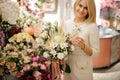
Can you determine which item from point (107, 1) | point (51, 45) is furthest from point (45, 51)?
point (107, 1)

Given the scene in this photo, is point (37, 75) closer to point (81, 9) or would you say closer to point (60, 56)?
point (60, 56)

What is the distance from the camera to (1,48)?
1463mm

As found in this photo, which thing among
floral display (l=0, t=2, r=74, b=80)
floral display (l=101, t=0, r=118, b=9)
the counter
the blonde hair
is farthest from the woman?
floral display (l=101, t=0, r=118, b=9)

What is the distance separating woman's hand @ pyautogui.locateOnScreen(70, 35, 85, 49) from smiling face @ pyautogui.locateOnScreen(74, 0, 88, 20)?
0.69ft

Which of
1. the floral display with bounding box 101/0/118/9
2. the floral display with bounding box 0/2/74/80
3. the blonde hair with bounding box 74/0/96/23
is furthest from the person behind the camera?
the floral display with bounding box 101/0/118/9

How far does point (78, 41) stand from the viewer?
1587mm

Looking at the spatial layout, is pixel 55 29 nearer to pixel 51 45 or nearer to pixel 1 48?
pixel 51 45

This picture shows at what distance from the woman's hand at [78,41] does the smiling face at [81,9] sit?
210 mm

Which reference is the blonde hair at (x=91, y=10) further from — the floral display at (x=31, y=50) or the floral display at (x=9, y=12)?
the floral display at (x=9, y=12)

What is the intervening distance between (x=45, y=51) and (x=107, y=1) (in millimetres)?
3874

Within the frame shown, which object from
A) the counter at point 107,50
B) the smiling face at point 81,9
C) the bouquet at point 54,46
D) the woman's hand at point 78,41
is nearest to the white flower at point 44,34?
the bouquet at point 54,46

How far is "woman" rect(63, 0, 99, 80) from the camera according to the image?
1.68 metres

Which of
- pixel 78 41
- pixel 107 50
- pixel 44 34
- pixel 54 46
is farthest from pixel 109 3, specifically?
pixel 54 46

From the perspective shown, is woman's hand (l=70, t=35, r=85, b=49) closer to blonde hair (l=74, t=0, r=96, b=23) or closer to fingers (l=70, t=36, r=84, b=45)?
fingers (l=70, t=36, r=84, b=45)
